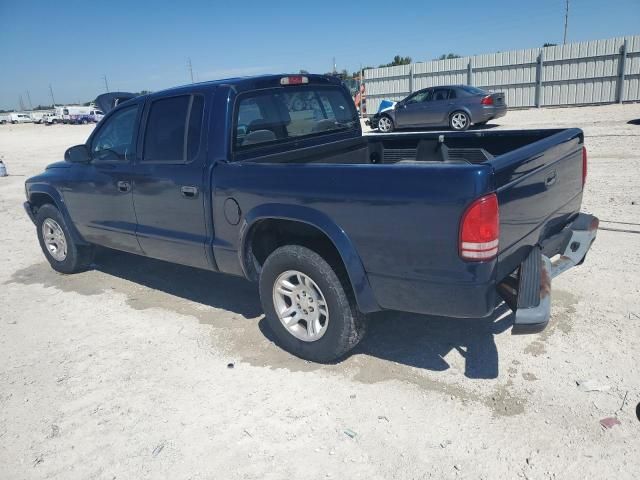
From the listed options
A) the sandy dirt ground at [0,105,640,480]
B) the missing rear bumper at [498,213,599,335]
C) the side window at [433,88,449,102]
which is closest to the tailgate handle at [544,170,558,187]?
the missing rear bumper at [498,213,599,335]

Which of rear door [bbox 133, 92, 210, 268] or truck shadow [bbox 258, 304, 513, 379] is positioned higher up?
rear door [bbox 133, 92, 210, 268]

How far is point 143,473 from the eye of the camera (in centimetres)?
269

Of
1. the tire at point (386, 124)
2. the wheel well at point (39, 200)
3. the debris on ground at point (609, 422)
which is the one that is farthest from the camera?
the tire at point (386, 124)

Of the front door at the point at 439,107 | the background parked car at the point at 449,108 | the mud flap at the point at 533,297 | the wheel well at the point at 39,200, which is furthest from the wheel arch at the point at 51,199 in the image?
the front door at the point at 439,107

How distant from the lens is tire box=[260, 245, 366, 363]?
3.30 meters

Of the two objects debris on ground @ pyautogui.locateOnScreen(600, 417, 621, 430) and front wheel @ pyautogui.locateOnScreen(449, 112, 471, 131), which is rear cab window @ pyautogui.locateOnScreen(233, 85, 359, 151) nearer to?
debris on ground @ pyautogui.locateOnScreen(600, 417, 621, 430)

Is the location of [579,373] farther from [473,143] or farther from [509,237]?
[473,143]

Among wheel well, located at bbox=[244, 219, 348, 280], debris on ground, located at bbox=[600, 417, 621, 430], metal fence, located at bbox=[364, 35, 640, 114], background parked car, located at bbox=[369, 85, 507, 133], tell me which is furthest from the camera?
metal fence, located at bbox=[364, 35, 640, 114]

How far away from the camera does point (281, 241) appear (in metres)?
3.82

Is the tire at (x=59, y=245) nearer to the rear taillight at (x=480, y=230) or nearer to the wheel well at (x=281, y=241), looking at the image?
the wheel well at (x=281, y=241)

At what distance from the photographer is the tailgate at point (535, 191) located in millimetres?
2791

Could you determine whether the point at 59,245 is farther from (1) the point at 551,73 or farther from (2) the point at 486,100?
(1) the point at 551,73

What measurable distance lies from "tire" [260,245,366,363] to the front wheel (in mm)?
14932

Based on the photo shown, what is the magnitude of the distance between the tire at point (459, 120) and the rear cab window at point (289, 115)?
13.0 meters
